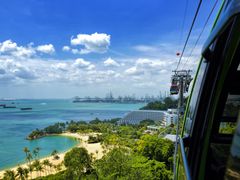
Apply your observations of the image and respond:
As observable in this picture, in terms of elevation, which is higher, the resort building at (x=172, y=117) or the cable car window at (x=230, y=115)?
the cable car window at (x=230, y=115)

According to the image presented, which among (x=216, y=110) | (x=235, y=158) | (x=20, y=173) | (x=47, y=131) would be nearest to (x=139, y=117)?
(x=47, y=131)

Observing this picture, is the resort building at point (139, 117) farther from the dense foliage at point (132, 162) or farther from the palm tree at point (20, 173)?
the palm tree at point (20, 173)

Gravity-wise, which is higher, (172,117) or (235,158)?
(235,158)

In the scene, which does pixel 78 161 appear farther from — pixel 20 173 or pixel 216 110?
pixel 216 110

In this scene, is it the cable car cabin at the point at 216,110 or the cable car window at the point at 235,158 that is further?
the cable car cabin at the point at 216,110

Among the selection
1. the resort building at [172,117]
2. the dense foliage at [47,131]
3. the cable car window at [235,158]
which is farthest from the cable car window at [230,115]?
the dense foliage at [47,131]

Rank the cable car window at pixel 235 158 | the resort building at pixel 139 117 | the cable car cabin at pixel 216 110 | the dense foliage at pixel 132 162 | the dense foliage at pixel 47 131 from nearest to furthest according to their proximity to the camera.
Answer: the cable car window at pixel 235 158 → the cable car cabin at pixel 216 110 → the dense foliage at pixel 132 162 → the dense foliage at pixel 47 131 → the resort building at pixel 139 117

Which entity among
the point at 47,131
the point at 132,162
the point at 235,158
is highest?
the point at 235,158

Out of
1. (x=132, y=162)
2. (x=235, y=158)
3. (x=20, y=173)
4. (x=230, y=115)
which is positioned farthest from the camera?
(x=20, y=173)

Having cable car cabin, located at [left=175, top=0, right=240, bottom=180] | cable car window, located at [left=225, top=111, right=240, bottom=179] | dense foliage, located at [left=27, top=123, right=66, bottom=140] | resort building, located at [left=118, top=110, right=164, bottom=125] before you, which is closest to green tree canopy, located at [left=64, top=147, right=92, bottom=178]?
cable car cabin, located at [left=175, top=0, right=240, bottom=180]

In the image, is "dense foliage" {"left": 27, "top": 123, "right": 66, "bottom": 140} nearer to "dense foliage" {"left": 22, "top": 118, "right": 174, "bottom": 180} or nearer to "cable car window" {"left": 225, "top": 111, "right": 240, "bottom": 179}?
"dense foliage" {"left": 22, "top": 118, "right": 174, "bottom": 180}

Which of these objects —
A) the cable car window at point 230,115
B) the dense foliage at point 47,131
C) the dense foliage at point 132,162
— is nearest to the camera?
the cable car window at point 230,115

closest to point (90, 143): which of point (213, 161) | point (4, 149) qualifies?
point (4, 149)

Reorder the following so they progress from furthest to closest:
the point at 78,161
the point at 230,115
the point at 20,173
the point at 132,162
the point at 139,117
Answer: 1. the point at 139,117
2. the point at 78,161
3. the point at 20,173
4. the point at 132,162
5. the point at 230,115
